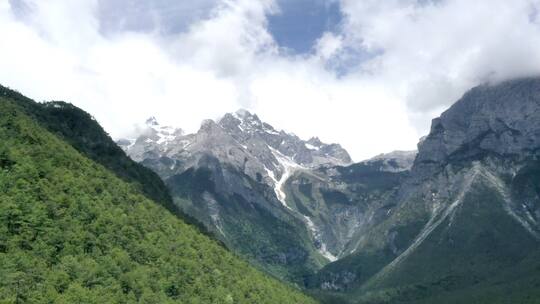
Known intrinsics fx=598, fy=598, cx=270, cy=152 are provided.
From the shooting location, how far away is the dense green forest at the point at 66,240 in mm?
133000

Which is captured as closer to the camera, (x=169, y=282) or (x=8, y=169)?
(x=8, y=169)

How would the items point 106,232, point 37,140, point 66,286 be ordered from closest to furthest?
point 66,286 → point 106,232 → point 37,140

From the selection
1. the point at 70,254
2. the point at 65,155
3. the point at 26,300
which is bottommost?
the point at 26,300

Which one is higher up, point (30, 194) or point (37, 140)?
point (37, 140)

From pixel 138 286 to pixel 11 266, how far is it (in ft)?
143

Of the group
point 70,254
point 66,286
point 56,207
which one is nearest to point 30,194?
point 56,207

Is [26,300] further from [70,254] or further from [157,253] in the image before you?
[157,253]

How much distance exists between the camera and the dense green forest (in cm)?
13300

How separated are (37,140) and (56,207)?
3626 cm

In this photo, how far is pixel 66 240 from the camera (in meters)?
153

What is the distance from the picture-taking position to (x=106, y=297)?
14425cm

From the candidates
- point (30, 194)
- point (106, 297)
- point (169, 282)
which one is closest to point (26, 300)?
point (106, 297)

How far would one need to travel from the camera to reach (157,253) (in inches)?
7515

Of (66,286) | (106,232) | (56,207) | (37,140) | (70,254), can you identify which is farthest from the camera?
(37,140)
